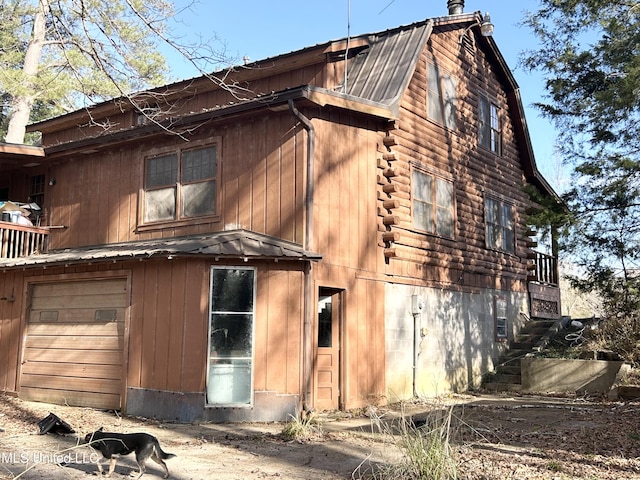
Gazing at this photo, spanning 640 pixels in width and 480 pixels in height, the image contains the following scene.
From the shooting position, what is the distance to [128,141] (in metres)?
12.9

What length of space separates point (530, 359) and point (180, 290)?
8756 mm

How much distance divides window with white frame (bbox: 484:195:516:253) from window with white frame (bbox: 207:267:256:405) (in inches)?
323

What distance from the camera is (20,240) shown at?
Answer: 14.1 metres

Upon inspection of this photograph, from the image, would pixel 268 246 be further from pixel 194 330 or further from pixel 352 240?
pixel 352 240

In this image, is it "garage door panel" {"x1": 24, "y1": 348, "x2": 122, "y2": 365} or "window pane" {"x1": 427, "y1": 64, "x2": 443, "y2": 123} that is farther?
"window pane" {"x1": 427, "y1": 64, "x2": 443, "y2": 123}

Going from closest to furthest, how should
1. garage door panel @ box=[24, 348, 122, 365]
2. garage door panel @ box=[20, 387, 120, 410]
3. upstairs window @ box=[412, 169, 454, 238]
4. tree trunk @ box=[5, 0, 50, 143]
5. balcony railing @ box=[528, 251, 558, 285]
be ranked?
garage door panel @ box=[20, 387, 120, 410]
garage door panel @ box=[24, 348, 122, 365]
upstairs window @ box=[412, 169, 454, 238]
balcony railing @ box=[528, 251, 558, 285]
tree trunk @ box=[5, 0, 50, 143]

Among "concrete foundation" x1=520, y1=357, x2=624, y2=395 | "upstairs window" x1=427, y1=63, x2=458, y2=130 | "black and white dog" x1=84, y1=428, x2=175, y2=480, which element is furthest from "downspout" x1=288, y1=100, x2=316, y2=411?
"concrete foundation" x1=520, y1=357, x2=624, y2=395

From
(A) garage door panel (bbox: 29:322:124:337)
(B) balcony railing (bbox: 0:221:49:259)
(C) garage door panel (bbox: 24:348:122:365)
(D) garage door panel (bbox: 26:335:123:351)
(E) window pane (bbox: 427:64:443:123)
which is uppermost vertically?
(E) window pane (bbox: 427:64:443:123)

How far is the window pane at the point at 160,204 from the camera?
12.5 m

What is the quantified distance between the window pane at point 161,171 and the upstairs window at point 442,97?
19.7ft

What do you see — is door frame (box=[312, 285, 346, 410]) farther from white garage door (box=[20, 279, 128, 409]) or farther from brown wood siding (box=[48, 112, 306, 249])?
white garage door (box=[20, 279, 128, 409])

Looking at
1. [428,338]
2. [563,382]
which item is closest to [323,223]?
[428,338]

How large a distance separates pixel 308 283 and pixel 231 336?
1.58 m

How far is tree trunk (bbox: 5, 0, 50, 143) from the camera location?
2009 centimetres
